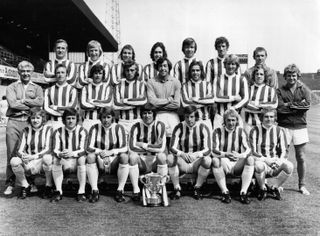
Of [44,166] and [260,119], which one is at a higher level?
[260,119]

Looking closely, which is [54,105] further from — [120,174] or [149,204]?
[149,204]

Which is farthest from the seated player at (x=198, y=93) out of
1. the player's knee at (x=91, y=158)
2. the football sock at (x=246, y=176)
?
the player's knee at (x=91, y=158)

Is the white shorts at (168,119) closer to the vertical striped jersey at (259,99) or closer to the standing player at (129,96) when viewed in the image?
the standing player at (129,96)

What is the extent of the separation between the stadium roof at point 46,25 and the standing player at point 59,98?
12.0m

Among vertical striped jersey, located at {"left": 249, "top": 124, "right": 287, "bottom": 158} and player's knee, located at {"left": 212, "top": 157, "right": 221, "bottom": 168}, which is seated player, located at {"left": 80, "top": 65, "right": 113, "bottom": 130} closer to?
player's knee, located at {"left": 212, "top": 157, "right": 221, "bottom": 168}

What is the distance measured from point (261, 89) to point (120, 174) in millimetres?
2186

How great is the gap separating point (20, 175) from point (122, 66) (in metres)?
2.05

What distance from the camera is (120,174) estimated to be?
465 centimetres

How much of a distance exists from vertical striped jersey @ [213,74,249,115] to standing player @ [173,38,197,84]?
1.84 feet

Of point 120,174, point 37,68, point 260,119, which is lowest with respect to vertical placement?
point 120,174

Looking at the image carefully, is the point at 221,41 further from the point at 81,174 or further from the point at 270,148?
the point at 81,174

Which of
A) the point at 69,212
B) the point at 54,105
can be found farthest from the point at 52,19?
the point at 69,212

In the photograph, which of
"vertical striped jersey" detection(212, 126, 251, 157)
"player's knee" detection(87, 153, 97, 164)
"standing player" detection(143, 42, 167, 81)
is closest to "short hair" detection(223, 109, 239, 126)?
"vertical striped jersey" detection(212, 126, 251, 157)

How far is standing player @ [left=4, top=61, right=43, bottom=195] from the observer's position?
16.4ft
